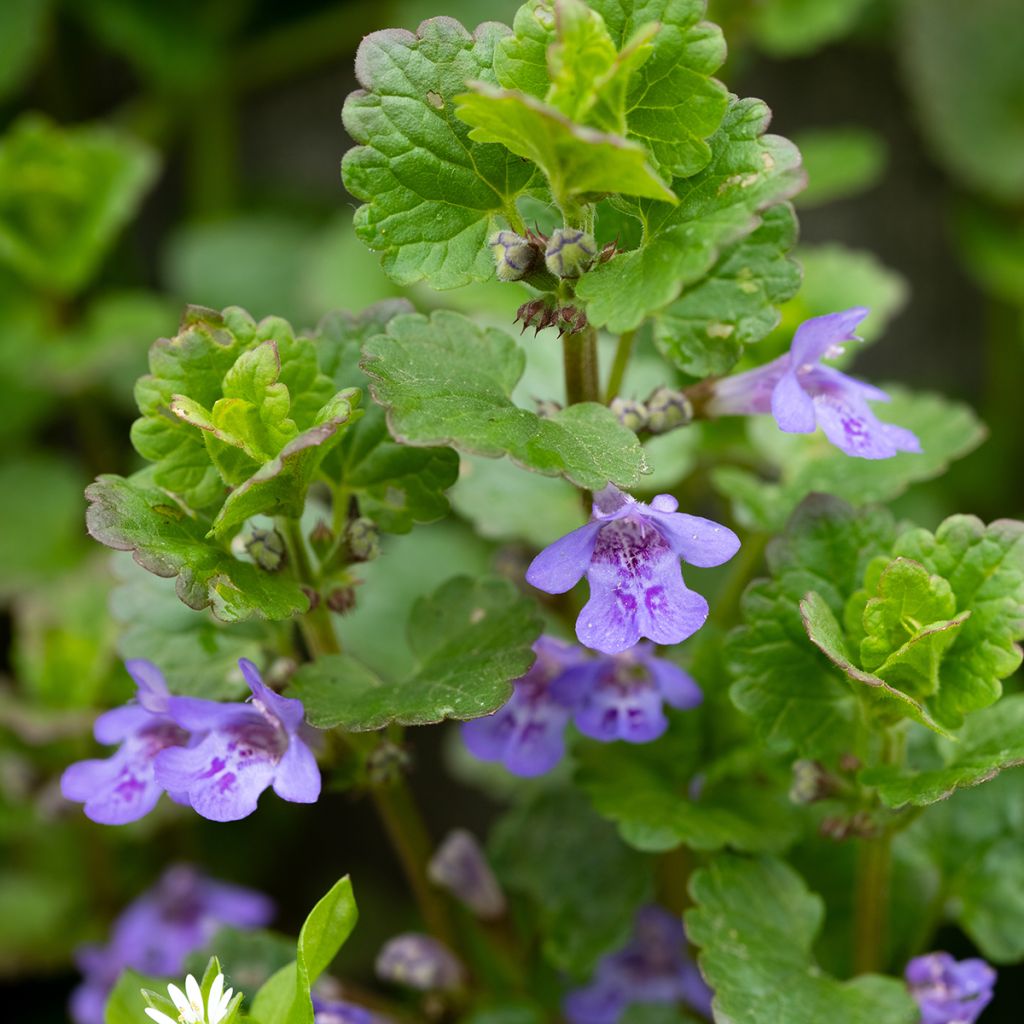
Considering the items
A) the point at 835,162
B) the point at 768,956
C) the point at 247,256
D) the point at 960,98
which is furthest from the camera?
the point at 247,256

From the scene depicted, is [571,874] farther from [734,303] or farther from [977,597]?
[734,303]

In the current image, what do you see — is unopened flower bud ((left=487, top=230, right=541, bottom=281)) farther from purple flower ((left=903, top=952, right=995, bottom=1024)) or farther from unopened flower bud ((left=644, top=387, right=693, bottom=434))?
purple flower ((left=903, top=952, right=995, bottom=1024))

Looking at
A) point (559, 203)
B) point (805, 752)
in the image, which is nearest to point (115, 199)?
point (559, 203)

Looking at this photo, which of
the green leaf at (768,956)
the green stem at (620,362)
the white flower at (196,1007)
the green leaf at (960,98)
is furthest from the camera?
the green leaf at (960,98)

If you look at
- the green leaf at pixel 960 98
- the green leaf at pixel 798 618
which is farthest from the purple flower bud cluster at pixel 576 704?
the green leaf at pixel 960 98

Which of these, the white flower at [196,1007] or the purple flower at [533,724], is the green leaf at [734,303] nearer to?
the purple flower at [533,724]

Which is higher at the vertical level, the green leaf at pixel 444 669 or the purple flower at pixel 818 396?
the purple flower at pixel 818 396

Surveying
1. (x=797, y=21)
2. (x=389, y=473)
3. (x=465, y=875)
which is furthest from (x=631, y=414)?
(x=797, y=21)
